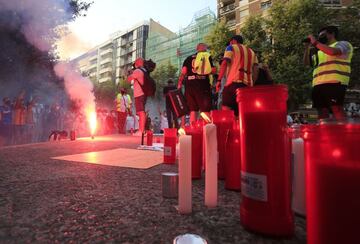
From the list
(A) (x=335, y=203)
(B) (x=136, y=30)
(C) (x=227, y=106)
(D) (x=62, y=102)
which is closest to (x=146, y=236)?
(A) (x=335, y=203)

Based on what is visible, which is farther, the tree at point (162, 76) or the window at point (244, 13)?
the tree at point (162, 76)

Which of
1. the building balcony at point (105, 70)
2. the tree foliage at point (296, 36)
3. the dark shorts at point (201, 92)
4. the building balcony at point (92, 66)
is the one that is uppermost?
the building balcony at point (92, 66)

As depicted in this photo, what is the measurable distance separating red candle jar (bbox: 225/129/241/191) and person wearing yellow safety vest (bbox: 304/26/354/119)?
256 cm

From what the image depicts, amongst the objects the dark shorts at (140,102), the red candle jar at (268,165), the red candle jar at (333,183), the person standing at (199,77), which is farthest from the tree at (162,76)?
the red candle jar at (333,183)

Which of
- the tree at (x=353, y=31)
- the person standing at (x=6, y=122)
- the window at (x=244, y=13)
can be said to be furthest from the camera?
the window at (x=244, y=13)

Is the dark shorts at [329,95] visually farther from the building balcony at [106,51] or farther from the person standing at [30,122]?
the building balcony at [106,51]

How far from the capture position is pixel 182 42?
53.7 metres

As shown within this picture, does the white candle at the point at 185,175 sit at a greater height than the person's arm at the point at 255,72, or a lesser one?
lesser

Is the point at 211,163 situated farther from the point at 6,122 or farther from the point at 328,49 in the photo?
the point at 6,122

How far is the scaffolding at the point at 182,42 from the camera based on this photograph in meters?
49.0

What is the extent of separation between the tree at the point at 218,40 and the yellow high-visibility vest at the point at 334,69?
21899mm

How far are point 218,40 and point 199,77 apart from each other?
71.5 feet

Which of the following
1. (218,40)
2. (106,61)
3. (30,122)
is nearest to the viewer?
(30,122)

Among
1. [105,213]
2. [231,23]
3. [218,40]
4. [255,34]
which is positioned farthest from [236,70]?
[231,23]
